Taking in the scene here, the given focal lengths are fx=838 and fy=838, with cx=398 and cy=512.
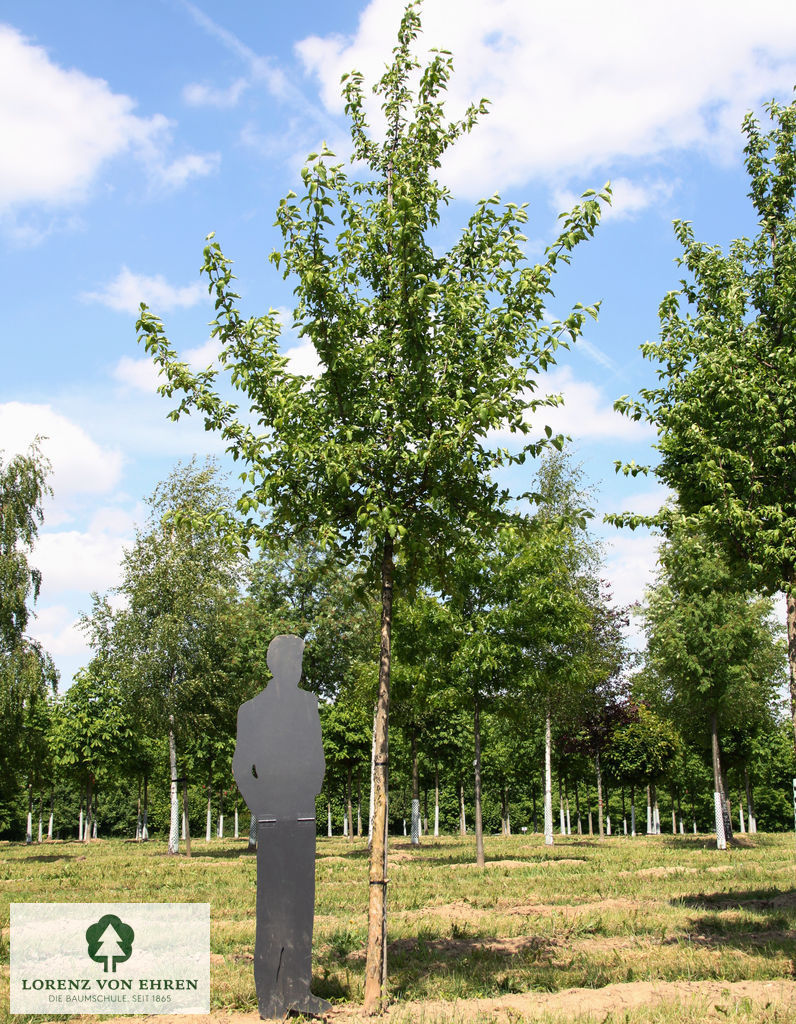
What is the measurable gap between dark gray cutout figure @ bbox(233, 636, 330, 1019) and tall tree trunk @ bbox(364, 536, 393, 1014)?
1.48ft

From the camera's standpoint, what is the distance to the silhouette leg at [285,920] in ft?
23.2

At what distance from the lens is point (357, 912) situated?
41.9 ft

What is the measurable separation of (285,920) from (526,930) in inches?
200

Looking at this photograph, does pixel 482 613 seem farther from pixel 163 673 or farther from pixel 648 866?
pixel 163 673

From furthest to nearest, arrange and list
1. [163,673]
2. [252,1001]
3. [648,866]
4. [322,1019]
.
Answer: [163,673] → [648,866] → [252,1001] → [322,1019]

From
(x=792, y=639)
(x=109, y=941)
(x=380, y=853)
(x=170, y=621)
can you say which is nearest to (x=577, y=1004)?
(x=380, y=853)

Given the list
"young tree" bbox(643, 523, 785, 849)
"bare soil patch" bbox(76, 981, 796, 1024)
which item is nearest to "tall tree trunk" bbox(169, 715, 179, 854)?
"young tree" bbox(643, 523, 785, 849)

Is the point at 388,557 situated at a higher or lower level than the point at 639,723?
higher

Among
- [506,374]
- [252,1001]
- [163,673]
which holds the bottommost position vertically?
[252,1001]

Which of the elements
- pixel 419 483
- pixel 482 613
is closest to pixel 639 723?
pixel 482 613

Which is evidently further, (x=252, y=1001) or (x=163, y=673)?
(x=163, y=673)

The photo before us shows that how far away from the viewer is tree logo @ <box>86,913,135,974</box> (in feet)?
27.2

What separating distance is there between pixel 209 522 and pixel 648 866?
51.1 feet

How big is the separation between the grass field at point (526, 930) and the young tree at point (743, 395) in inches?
128
